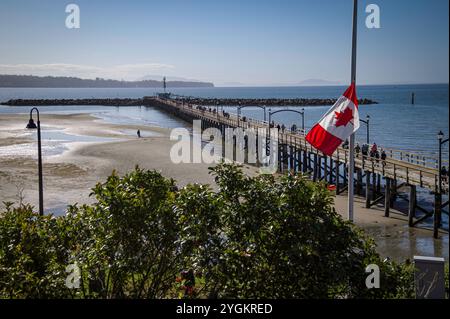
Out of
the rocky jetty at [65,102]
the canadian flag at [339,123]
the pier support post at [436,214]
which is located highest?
the rocky jetty at [65,102]

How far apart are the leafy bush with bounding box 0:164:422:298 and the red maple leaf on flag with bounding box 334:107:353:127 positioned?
3078 millimetres

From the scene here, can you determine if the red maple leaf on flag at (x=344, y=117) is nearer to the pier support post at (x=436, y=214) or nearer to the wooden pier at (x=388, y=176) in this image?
the wooden pier at (x=388, y=176)

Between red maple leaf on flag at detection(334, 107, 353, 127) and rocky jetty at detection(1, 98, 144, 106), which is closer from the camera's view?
red maple leaf on flag at detection(334, 107, 353, 127)

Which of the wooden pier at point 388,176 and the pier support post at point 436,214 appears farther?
the wooden pier at point 388,176

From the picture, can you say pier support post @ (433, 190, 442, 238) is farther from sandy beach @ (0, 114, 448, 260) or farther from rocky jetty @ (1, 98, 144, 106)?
rocky jetty @ (1, 98, 144, 106)

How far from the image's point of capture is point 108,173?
3459 centimetres

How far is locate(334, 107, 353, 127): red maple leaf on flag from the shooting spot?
1089cm

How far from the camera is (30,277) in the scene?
775 cm

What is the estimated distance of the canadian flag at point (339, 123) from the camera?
428 inches

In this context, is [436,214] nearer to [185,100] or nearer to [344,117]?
[344,117]

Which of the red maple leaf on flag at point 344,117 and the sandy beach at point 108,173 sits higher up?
Result: the red maple leaf on flag at point 344,117

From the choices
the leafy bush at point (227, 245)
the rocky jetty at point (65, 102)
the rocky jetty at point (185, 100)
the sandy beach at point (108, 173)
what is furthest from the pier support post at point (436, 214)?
the rocky jetty at point (65, 102)

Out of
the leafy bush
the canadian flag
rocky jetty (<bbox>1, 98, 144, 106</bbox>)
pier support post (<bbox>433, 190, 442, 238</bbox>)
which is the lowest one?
pier support post (<bbox>433, 190, 442, 238</bbox>)

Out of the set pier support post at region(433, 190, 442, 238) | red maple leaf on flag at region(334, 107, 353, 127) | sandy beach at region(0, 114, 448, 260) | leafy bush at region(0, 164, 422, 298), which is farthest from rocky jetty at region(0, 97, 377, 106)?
leafy bush at region(0, 164, 422, 298)
